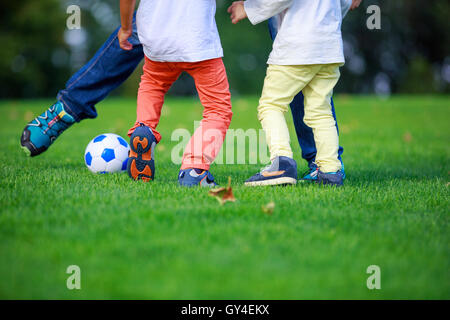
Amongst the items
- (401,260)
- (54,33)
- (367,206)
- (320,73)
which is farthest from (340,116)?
(54,33)

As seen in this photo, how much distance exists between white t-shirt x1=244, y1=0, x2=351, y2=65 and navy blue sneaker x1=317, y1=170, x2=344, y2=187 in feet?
2.47

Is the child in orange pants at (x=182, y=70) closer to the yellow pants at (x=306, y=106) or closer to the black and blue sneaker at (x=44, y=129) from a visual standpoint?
the yellow pants at (x=306, y=106)

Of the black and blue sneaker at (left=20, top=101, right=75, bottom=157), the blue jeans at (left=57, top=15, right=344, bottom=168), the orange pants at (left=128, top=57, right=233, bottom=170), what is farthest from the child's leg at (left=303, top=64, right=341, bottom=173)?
the black and blue sneaker at (left=20, top=101, right=75, bottom=157)

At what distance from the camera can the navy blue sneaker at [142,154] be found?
3236 mm

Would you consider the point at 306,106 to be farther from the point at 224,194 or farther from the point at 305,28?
the point at 224,194

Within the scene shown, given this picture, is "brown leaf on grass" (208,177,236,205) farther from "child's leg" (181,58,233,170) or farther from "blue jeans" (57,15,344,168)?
"blue jeans" (57,15,344,168)

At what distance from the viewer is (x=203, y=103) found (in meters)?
3.32

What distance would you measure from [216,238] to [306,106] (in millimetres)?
1632

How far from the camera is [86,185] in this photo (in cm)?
313

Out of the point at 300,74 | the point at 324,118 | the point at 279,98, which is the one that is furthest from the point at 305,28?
the point at 324,118

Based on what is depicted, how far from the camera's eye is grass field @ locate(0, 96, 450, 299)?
1765 mm

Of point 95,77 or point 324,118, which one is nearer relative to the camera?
point 324,118

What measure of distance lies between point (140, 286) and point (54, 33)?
94.2 feet

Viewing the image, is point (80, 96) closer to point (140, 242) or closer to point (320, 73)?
point (320, 73)
